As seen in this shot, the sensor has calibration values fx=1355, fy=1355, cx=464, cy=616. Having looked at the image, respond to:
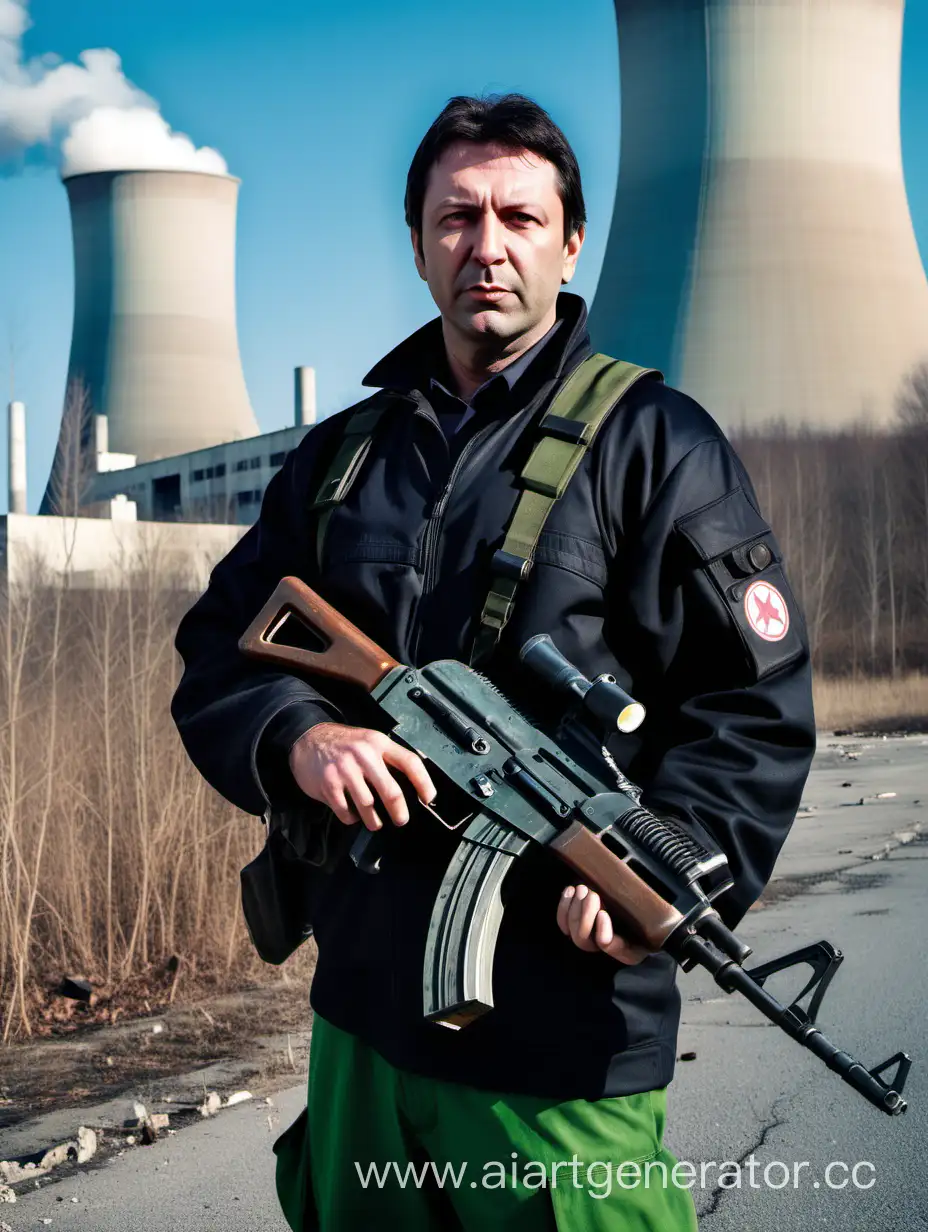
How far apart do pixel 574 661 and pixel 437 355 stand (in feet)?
1.18

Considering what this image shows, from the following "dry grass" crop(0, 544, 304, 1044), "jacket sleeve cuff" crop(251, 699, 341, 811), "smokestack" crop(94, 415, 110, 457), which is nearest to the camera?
"jacket sleeve cuff" crop(251, 699, 341, 811)

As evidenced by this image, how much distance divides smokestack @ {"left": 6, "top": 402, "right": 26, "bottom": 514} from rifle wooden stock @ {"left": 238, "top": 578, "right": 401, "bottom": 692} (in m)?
24.8

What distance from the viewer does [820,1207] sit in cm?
199

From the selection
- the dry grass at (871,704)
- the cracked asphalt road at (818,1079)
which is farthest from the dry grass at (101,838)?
the dry grass at (871,704)

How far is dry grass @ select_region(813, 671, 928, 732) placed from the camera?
10039 millimetres

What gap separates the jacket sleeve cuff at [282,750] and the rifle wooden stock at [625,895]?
26cm

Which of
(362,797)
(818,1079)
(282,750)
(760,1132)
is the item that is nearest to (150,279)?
(818,1079)

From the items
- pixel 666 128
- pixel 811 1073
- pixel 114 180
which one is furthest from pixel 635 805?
pixel 114 180

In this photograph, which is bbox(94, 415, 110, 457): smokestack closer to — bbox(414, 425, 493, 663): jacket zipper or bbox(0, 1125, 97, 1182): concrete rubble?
bbox(0, 1125, 97, 1182): concrete rubble

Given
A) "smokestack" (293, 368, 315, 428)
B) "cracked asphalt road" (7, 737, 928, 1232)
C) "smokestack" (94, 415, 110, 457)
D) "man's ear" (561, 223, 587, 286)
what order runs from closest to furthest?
"man's ear" (561, 223, 587, 286)
"cracked asphalt road" (7, 737, 928, 1232)
"smokestack" (94, 415, 110, 457)
"smokestack" (293, 368, 315, 428)

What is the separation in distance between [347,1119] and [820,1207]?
1.12m

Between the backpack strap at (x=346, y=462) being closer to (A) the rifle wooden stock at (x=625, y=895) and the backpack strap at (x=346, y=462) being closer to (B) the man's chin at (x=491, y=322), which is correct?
(B) the man's chin at (x=491, y=322)

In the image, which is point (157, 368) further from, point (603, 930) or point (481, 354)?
point (603, 930)

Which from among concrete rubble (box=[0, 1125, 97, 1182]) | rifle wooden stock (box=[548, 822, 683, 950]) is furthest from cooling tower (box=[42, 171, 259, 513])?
rifle wooden stock (box=[548, 822, 683, 950])
